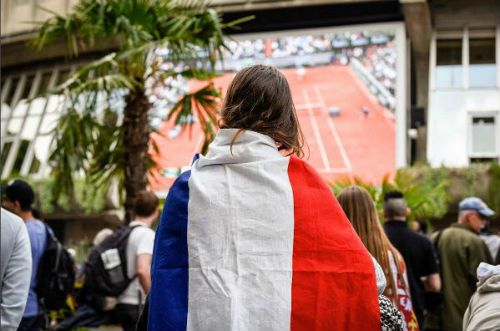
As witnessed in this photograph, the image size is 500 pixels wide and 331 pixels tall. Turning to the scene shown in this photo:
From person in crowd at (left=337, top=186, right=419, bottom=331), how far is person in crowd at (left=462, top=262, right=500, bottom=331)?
1088 millimetres

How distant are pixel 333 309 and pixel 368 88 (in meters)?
17.1

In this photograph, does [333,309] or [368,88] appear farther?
[368,88]

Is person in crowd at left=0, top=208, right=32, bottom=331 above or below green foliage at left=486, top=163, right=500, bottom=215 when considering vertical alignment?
above

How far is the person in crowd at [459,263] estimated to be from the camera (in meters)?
6.78

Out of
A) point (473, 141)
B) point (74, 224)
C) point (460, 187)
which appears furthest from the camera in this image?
point (74, 224)

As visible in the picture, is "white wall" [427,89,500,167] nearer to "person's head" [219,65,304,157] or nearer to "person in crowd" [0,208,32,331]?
"person in crowd" [0,208,32,331]

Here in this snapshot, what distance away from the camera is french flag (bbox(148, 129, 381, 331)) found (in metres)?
2.23

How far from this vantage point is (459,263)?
6.83 metres

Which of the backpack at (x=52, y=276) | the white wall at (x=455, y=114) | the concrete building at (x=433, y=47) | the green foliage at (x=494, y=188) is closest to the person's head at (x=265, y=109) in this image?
the backpack at (x=52, y=276)

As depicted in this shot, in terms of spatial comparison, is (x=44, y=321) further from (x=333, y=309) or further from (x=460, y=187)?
(x=460, y=187)

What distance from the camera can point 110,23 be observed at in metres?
9.04

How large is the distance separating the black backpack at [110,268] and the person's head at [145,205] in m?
0.17

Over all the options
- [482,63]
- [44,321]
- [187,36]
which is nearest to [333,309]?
[44,321]

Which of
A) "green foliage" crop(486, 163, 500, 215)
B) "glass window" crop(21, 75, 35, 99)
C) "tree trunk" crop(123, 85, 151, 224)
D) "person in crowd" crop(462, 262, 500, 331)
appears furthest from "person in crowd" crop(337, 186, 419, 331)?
"glass window" crop(21, 75, 35, 99)
